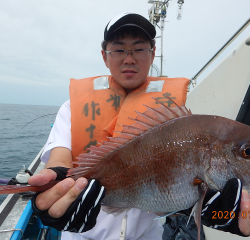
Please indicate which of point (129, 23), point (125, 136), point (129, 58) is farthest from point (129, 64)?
point (125, 136)

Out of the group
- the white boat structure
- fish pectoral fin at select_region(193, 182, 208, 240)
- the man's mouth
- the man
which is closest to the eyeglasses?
the man

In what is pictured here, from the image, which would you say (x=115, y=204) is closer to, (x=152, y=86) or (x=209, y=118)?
(x=209, y=118)

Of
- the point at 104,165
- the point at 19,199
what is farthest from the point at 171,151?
the point at 19,199

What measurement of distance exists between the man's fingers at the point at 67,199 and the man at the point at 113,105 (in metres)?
0.18

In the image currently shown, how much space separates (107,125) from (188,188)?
1004mm

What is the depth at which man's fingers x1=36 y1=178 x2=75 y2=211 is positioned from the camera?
3.87 ft

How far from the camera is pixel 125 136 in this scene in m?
1.37

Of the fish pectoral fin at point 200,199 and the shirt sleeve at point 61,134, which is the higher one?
the shirt sleeve at point 61,134

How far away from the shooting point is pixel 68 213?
4.08 ft

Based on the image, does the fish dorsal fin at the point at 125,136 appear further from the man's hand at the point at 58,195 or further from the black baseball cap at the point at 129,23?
the black baseball cap at the point at 129,23

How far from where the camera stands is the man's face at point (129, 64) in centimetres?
185

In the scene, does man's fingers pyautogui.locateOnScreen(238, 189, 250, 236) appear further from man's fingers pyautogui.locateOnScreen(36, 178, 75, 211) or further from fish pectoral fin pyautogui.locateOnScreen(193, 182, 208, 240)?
man's fingers pyautogui.locateOnScreen(36, 178, 75, 211)

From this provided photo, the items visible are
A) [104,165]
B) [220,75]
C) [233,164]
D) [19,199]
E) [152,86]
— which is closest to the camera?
[233,164]
